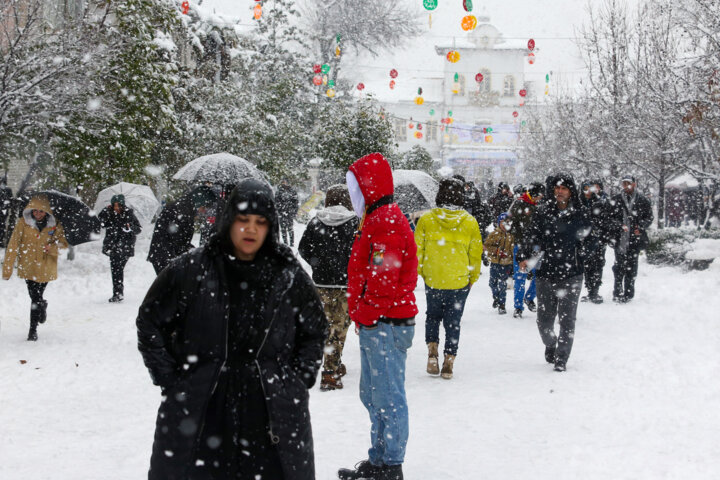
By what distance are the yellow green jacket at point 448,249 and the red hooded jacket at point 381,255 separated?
6.84ft

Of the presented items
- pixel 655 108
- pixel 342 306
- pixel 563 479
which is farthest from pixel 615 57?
pixel 563 479

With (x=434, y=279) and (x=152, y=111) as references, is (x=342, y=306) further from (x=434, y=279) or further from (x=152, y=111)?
(x=152, y=111)

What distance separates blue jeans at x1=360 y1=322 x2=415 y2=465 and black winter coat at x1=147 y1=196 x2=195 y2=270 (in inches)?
113

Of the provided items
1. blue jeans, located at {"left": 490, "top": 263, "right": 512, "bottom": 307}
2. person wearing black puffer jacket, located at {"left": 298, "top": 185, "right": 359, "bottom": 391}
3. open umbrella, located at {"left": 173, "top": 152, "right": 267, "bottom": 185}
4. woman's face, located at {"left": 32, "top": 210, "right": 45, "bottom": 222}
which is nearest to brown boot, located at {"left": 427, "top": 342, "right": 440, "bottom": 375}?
person wearing black puffer jacket, located at {"left": 298, "top": 185, "right": 359, "bottom": 391}

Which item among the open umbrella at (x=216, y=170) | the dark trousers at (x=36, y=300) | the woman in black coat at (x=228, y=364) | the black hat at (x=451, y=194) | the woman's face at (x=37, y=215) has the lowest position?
the dark trousers at (x=36, y=300)

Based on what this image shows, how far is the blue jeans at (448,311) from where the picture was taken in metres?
6.59

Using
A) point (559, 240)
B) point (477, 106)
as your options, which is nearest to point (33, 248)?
point (559, 240)

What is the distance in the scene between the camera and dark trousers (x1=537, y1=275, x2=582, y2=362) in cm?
679

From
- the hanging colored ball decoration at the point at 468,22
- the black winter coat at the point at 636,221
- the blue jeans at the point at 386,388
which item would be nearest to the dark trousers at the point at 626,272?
the black winter coat at the point at 636,221

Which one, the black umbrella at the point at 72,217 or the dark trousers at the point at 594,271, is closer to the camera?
the black umbrella at the point at 72,217

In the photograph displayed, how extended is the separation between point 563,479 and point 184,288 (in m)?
2.80

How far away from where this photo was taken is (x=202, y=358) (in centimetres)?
259

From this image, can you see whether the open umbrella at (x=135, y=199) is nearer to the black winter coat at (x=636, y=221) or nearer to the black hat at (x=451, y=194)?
the black winter coat at (x=636, y=221)

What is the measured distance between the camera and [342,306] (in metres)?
6.50
